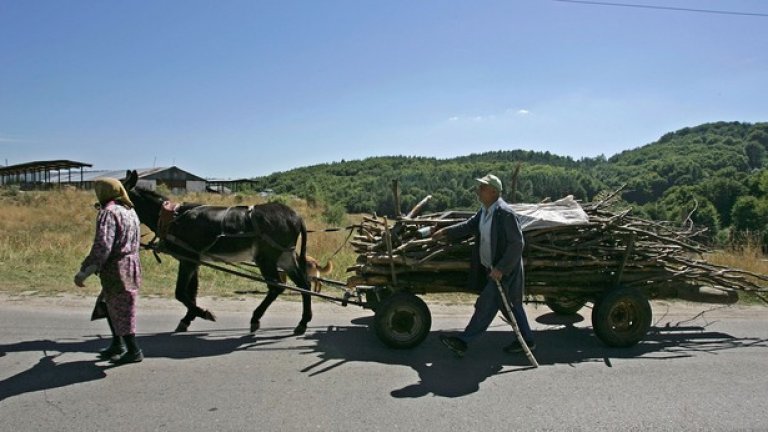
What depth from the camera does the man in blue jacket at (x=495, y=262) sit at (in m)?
5.51

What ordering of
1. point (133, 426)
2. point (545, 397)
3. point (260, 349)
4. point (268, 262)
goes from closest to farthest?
point (133, 426)
point (545, 397)
point (260, 349)
point (268, 262)

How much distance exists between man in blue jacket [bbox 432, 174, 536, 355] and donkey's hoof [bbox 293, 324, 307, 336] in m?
1.93

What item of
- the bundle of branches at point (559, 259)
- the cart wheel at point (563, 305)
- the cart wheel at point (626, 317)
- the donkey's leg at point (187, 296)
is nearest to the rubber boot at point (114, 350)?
the donkey's leg at point (187, 296)

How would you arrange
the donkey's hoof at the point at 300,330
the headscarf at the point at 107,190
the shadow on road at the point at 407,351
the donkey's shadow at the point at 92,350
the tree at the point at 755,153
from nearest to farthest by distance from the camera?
the donkey's shadow at the point at 92,350
the shadow on road at the point at 407,351
the headscarf at the point at 107,190
the donkey's hoof at the point at 300,330
the tree at the point at 755,153

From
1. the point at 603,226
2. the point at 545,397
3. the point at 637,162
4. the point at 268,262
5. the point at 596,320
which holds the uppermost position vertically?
the point at 637,162

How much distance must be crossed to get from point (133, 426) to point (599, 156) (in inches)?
6086

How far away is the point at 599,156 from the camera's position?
145 m

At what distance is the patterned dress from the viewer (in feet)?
16.5

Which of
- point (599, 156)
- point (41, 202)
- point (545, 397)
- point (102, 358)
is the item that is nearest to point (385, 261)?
point (545, 397)

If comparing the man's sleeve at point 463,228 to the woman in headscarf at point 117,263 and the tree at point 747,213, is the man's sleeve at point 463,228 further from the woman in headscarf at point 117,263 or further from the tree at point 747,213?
the tree at point 747,213

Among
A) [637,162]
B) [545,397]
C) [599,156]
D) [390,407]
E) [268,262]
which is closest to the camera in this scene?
[390,407]

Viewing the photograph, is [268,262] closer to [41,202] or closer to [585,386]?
[585,386]

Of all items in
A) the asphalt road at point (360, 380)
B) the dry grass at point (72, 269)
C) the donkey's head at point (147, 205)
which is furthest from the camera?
the dry grass at point (72, 269)

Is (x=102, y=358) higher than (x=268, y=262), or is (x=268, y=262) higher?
(x=268, y=262)
